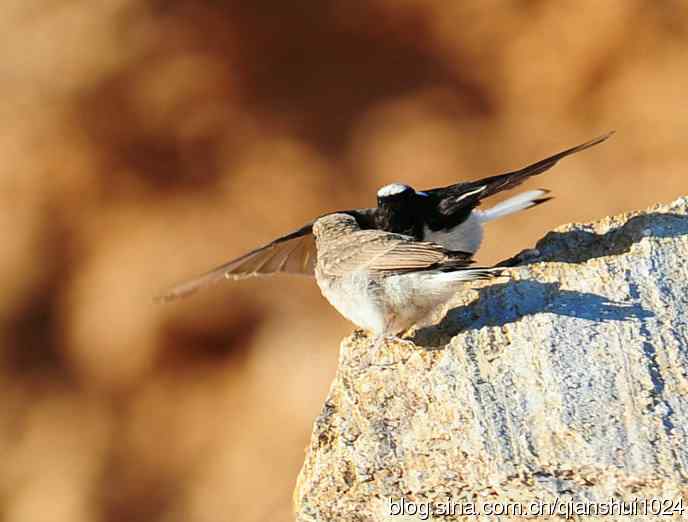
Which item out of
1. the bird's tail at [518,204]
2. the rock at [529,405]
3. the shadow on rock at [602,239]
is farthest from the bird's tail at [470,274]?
the bird's tail at [518,204]

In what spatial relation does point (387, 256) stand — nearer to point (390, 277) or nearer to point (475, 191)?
point (390, 277)

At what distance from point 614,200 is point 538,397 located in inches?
171

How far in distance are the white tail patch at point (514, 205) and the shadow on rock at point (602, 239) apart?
0.62m

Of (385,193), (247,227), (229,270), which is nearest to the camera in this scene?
(385,193)

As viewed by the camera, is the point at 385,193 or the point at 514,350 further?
the point at 385,193

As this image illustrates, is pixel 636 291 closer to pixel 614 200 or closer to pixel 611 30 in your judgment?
pixel 614 200

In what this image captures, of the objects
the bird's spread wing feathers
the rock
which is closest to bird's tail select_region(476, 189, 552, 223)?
the bird's spread wing feathers

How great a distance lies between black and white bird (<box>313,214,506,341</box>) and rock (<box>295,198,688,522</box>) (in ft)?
0.39

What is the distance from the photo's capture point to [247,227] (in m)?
7.25

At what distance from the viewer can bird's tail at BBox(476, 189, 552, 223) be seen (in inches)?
176

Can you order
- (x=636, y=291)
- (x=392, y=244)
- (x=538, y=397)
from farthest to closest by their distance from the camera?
(x=392, y=244), (x=636, y=291), (x=538, y=397)

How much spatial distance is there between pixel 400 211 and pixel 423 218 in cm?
12

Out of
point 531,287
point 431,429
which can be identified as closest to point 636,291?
point 531,287

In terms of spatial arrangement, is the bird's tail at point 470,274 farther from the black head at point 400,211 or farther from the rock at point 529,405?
the black head at point 400,211
